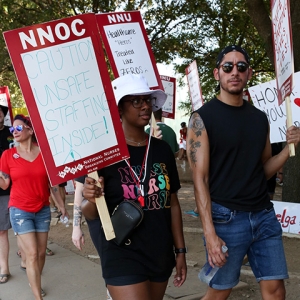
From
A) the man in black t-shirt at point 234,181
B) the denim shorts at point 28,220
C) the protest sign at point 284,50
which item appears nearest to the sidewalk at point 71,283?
the denim shorts at point 28,220

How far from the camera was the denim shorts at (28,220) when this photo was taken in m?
4.82

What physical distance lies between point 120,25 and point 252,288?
9.91ft

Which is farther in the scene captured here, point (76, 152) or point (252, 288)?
point (252, 288)

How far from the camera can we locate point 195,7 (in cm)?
1409

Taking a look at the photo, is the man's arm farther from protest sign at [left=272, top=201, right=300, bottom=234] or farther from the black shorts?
protest sign at [left=272, top=201, right=300, bottom=234]

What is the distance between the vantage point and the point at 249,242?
329 centimetres

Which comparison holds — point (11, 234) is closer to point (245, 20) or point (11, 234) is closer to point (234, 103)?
point (234, 103)

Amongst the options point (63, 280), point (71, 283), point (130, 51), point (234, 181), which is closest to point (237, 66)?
point (234, 181)

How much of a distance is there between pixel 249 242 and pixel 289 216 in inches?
167

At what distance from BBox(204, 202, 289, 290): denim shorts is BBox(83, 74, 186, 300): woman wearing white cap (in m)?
0.28

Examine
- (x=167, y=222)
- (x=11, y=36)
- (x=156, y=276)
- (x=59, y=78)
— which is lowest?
(x=156, y=276)

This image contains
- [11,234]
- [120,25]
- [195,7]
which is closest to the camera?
[120,25]

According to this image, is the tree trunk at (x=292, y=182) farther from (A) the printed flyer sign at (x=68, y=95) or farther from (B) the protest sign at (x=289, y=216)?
(A) the printed flyer sign at (x=68, y=95)

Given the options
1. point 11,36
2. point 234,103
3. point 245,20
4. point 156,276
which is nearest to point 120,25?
point 234,103
